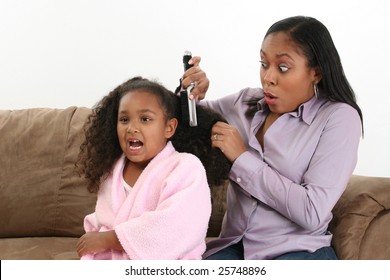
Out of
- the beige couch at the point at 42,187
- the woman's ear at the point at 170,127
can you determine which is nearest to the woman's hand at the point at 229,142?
the woman's ear at the point at 170,127

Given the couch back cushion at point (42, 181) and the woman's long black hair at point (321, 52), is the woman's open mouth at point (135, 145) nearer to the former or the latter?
the woman's long black hair at point (321, 52)

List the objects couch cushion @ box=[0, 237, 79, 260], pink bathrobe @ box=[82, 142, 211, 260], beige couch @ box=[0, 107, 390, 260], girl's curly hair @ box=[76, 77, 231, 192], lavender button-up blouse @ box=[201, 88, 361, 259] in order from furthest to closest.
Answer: beige couch @ box=[0, 107, 390, 260] < couch cushion @ box=[0, 237, 79, 260] < girl's curly hair @ box=[76, 77, 231, 192] < lavender button-up blouse @ box=[201, 88, 361, 259] < pink bathrobe @ box=[82, 142, 211, 260]

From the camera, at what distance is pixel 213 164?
1764 mm

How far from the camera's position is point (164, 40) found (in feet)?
8.99

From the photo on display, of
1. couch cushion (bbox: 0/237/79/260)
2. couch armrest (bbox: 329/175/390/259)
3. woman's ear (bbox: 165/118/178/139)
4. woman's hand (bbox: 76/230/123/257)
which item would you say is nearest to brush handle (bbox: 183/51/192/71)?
woman's ear (bbox: 165/118/178/139)

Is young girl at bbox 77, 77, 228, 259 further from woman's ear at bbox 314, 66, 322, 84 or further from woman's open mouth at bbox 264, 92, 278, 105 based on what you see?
woman's ear at bbox 314, 66, 322, 84

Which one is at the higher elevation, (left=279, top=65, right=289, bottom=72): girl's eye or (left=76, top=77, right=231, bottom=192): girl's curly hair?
(left=279, top=65, right=289, bottom=72): girl's eye

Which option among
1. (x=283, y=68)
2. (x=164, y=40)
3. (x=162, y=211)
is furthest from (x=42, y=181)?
(x=283, y=68)

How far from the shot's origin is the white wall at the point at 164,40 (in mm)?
2734

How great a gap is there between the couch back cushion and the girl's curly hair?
24.8 inches

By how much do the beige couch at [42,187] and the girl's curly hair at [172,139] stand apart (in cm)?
57

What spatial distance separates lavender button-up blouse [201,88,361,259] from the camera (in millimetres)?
1640
